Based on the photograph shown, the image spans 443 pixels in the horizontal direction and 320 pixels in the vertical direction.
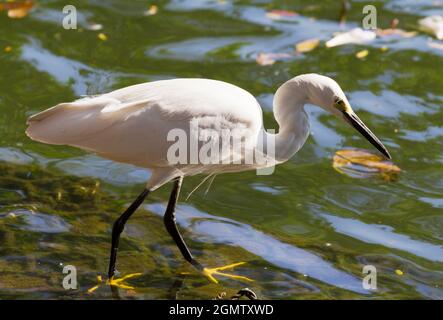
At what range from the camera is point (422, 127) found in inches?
258

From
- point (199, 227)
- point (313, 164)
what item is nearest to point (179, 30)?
point (313, 164)

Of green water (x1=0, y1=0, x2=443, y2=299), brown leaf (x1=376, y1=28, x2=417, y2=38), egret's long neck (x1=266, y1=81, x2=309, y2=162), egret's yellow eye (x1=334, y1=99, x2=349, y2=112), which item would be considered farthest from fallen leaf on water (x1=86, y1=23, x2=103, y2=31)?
egret's yellow eye (x1=334, y1=99, x2=349, y2=112)

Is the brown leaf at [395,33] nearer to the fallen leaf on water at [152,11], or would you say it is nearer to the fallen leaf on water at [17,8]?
the fallen leaf on water at [152,11]

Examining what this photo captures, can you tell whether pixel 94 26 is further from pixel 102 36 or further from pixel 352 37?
pixel 352 37

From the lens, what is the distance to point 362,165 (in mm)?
6059

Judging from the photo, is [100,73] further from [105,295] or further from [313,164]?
[105,295]

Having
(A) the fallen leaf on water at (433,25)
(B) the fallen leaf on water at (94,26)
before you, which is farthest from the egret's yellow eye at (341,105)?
(B) the fallen leaf on water at (94,26)

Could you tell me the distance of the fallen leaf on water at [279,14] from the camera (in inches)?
333

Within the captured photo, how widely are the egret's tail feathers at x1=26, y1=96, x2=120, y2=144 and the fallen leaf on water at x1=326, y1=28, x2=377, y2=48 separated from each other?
12.2ft

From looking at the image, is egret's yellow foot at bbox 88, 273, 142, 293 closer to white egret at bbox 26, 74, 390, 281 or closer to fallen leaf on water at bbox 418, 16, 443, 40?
white egret at bbox 26, 74, 390, 281

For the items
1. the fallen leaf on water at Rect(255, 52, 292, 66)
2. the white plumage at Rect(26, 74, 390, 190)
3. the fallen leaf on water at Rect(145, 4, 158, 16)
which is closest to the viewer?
the white plumage at Rect(26, 74, 390, 190)

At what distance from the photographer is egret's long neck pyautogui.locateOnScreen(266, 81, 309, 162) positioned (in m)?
4.60

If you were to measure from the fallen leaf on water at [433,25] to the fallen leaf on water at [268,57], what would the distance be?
1.43 m

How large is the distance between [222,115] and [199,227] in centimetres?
108
